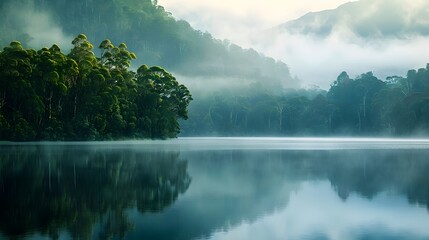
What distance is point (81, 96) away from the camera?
67.9 m

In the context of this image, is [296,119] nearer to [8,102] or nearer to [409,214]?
[8,102]

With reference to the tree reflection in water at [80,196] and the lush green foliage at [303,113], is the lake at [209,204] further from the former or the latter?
the lush green foliage at [303,113]

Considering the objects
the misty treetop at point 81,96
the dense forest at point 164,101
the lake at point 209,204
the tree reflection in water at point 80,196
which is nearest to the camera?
the lake at point 209,204

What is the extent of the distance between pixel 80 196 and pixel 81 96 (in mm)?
54267

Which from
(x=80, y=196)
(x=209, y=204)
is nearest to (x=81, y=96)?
(x=80, y=196)

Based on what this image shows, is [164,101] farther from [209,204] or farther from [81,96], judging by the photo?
[209,204]

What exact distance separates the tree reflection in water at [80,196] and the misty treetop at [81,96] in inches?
1410

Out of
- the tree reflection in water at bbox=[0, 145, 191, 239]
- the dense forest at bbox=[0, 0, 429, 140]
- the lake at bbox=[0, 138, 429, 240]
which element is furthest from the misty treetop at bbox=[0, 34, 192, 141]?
the lake at bbox=[0, 138, 429, 240]

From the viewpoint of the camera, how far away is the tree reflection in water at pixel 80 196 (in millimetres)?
10999

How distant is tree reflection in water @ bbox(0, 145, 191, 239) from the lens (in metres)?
11.0

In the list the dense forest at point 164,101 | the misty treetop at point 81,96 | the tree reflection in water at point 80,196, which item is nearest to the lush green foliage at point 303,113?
the dense forest at point 164,101

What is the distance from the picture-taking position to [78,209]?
1316cm

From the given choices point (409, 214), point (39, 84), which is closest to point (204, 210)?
point (409, 214)

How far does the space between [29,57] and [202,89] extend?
113 meters
